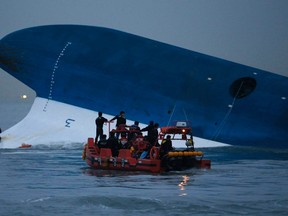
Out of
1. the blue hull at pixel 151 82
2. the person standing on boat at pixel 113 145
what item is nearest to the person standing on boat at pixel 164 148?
the person standing on boat at pixel 113 145

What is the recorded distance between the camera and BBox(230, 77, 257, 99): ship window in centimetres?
3809

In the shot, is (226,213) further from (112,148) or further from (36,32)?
(36,32)

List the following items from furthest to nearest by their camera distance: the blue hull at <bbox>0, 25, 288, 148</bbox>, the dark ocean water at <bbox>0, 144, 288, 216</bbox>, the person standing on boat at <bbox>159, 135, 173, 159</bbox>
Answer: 1. the blue hull at <bbox>0, 25, 288, 148</bbox>
2. the person standing on boat at <bbox>159, 135, 173, 159</bbox>
3. the dark ocean water at <bbox>0, 144, 288, 216</bbox>

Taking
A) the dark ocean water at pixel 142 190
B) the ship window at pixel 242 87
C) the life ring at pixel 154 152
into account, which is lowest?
the dark ocean water at pixel 142 190

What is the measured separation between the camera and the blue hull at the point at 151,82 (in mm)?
37781

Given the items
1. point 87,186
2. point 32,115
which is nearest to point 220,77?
point 32,115

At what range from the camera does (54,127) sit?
39.6m

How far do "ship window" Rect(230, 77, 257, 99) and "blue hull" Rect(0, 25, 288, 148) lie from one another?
0.05 m

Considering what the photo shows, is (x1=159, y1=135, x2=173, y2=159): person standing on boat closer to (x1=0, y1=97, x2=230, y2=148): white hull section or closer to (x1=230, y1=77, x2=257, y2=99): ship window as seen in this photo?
(x1=0, y1=97, x2=230, y2=148): white hull section

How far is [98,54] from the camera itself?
131 feet

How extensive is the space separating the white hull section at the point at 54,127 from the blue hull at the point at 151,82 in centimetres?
59

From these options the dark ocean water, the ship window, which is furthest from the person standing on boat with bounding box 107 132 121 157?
the ship window

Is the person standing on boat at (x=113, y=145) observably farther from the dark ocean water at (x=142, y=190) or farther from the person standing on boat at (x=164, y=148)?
the person standing on boat at (x=164, y=148)

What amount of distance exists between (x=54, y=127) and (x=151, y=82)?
578cm
